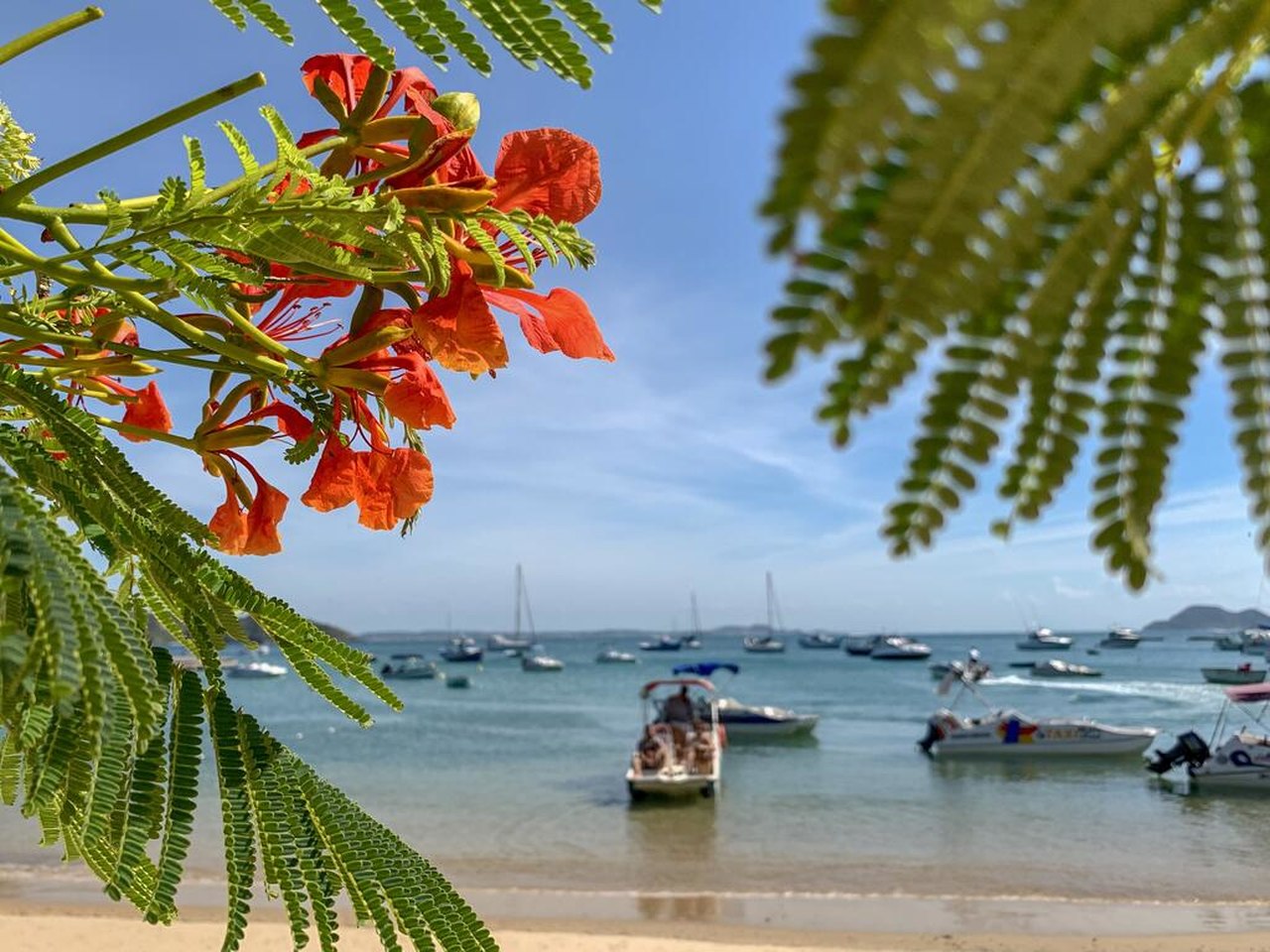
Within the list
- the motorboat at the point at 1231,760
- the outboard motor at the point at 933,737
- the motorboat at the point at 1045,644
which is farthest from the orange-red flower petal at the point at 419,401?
the motorboat at the point at 1045,644

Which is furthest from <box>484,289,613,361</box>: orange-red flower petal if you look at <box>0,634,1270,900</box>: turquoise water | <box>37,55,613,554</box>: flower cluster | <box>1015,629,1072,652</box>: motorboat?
<box>1015,629,1072,652</box>: motorboat

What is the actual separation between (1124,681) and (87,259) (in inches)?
1872

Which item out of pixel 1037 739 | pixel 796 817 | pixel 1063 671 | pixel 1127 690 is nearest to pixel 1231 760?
pixel 1037 739

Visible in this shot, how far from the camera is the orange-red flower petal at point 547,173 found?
889mm

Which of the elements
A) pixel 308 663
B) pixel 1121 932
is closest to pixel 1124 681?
pixel 1121 932

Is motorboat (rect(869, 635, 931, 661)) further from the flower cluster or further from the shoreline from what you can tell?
the flower cluster

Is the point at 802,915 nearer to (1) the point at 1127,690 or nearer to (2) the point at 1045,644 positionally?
(1) the point at 1127,690

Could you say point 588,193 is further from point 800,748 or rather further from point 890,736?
point 890,736

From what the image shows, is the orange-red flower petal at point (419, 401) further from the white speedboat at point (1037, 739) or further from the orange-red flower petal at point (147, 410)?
the white speedboat at point (1037, 739)

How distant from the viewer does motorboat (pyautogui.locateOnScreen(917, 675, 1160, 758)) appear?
20.2 meters

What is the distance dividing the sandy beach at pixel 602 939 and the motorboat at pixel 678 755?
19.6ft

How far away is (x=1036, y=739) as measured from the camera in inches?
808

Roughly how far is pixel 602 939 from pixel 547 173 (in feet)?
32.3

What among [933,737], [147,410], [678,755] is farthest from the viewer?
[933,737]
